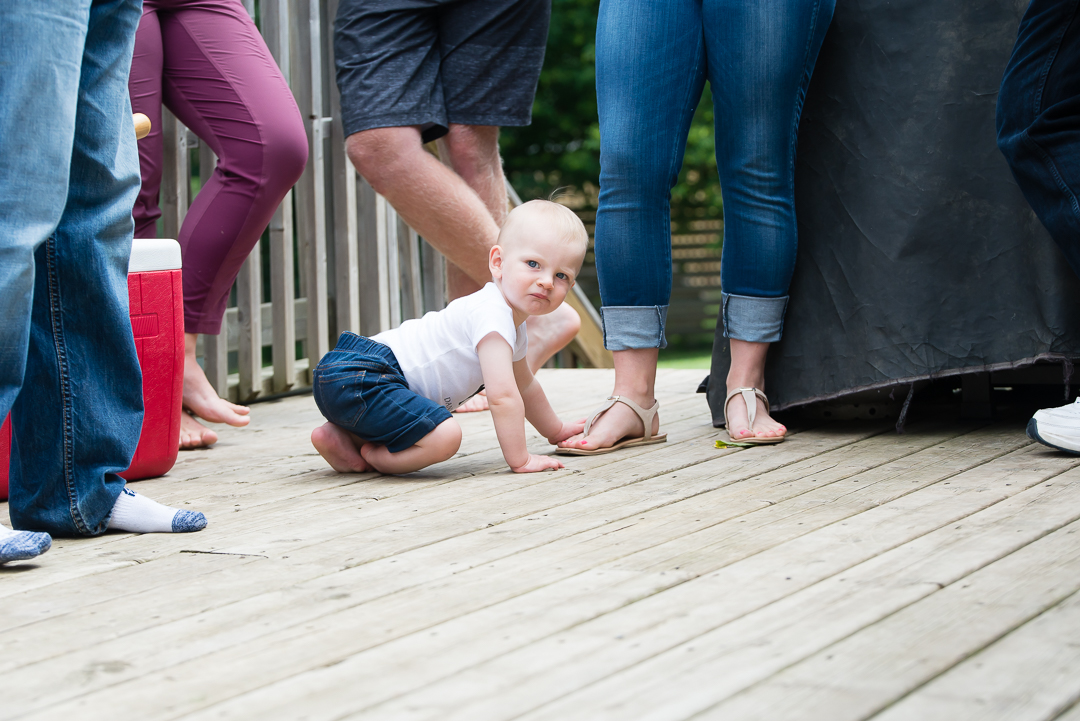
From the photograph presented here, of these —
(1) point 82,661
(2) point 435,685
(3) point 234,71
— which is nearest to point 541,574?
(2) point 435,685

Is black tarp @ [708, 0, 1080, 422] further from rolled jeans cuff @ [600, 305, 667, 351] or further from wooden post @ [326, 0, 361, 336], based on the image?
wooden post @ [326, 0, 361, 336]

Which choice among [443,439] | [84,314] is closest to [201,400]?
[443,439]

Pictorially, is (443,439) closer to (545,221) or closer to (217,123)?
(545,221)

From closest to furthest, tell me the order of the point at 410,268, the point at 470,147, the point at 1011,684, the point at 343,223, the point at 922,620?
the point at 1011,684 < the point at 922,620 < the point at 470,147 < the point at 343,223 < the point at 410,268

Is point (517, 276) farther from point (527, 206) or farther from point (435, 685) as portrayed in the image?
point (435, 685)

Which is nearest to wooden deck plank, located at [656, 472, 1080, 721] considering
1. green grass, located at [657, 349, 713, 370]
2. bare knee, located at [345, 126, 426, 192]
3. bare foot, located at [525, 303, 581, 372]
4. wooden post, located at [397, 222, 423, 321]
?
bare foot, located at [525, 303, 581, 372]

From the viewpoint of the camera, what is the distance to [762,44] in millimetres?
2074

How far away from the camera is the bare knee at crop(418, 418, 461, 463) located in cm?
189

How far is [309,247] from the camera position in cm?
330

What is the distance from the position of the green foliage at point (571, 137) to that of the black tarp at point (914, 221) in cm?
858

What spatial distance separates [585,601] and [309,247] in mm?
2361

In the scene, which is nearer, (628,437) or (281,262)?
(628,437)

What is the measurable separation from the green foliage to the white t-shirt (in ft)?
29.3

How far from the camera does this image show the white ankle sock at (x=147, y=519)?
1.50 metres
